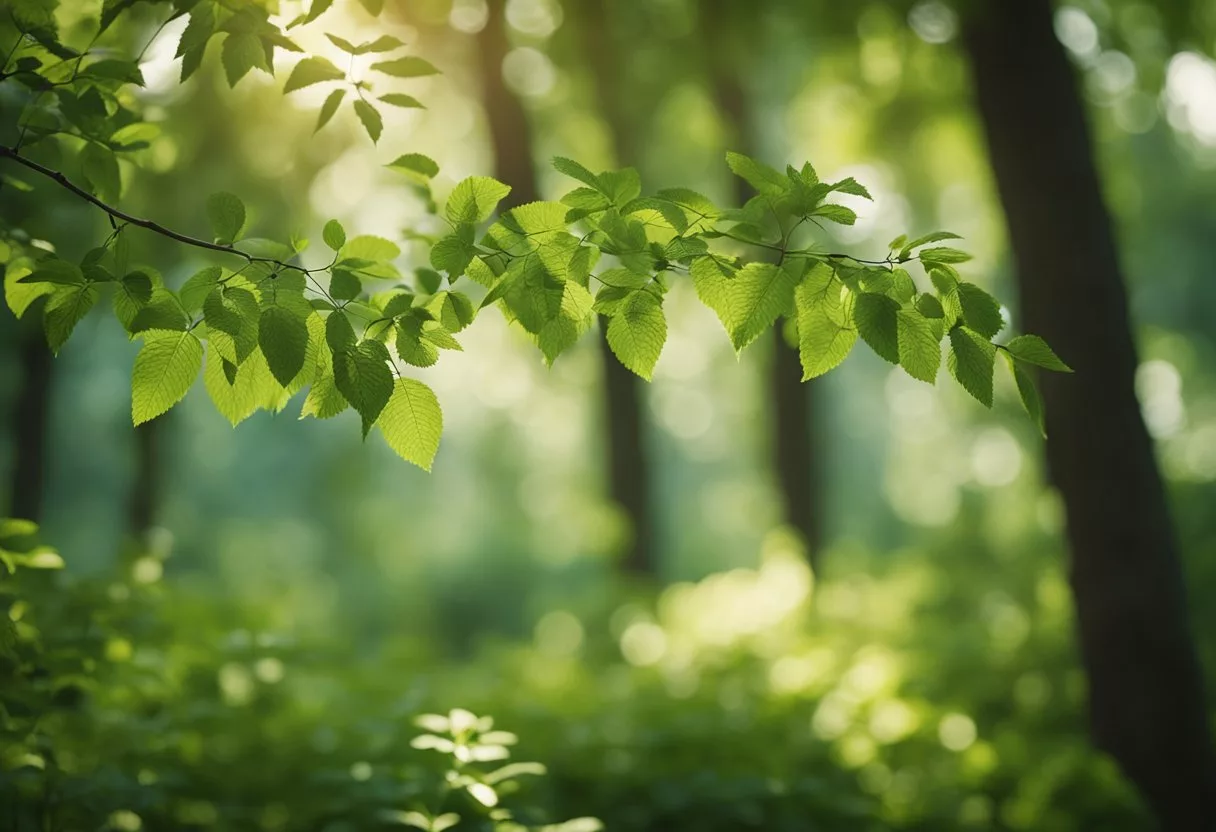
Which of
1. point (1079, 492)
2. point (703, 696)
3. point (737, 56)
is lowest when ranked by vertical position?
point (703, 696)

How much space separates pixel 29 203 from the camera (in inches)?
152

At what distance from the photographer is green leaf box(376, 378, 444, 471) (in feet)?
6.00

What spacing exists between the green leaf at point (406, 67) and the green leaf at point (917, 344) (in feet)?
4.34

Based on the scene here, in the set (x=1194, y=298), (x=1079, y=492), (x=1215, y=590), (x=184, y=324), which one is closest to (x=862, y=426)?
(x=1194, y=298)

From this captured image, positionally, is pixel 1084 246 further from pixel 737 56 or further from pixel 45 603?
pixel 45 603

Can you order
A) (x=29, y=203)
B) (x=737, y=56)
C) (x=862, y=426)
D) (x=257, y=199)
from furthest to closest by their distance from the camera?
(x=862, y=426) → (x=257, y=199) → (x=737, y=56) → (x=29, y=203)

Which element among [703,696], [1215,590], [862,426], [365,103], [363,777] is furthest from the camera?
[862,426]

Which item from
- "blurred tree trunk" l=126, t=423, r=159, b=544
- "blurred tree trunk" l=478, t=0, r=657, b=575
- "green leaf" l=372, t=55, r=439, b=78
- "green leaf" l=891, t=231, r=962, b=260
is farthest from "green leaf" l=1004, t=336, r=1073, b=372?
"blurred tree trunk" l=126, t=423, r=159, b=544

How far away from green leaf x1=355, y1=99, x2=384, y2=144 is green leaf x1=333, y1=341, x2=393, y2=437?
66cm

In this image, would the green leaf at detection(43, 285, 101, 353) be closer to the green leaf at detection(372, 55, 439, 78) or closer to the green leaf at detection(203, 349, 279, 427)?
Answer: the green leaf at detection(203, 349, 279, 427)

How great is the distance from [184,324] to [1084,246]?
12.4ft

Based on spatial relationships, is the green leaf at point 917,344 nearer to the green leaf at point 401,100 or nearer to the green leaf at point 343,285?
the green leaf at point 343,285

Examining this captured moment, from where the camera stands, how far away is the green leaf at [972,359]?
69.1 inches

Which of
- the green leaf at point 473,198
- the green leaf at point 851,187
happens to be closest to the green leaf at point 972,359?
the green leaf at point 851,187
